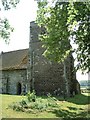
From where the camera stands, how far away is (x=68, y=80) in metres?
35.5

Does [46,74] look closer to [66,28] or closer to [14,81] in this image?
[14,81]

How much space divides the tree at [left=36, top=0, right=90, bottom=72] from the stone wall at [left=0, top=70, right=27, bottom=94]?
61.4 ft

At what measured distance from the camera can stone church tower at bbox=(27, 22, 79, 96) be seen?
35.3 metres

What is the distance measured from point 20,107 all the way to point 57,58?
5.24m

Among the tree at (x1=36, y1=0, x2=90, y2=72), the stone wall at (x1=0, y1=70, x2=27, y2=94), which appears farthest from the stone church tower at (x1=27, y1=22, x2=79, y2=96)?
the tree at (x1=36, y1=0, x2=90, y2=72)

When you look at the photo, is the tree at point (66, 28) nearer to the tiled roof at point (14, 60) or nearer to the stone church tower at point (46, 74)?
the stone church tower at point (46, 74)

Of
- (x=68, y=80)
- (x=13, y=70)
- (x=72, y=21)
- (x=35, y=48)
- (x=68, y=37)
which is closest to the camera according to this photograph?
(x=72, y=21)

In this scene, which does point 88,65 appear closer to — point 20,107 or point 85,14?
point 85,14

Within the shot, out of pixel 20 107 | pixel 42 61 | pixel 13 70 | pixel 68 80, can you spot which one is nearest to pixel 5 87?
pixel 13 70

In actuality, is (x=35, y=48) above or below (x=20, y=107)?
above

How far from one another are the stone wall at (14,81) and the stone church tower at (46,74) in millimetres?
1790

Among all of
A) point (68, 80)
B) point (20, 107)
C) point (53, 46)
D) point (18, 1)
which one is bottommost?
point (20, 107)

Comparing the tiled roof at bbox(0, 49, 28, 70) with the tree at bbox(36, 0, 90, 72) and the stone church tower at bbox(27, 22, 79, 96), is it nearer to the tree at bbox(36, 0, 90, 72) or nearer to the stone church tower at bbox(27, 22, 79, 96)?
the stone church tower at bbox(27, 22, 79, 96)

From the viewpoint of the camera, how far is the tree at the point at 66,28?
17078 millimetres
